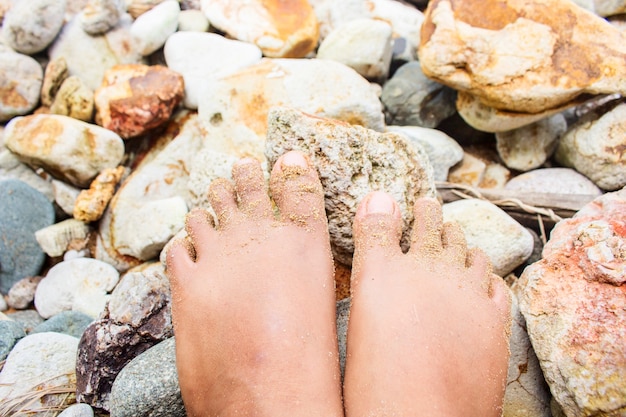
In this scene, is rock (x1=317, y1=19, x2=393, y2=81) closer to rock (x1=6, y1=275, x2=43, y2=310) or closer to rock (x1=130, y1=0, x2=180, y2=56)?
rock (x1=130, y1=0, x2=180, y2=56)

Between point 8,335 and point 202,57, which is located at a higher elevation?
point 202,57

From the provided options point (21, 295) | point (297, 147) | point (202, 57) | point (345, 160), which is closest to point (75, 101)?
point (202, 57)

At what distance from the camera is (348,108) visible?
6.85 feet

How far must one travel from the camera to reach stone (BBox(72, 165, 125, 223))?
2.33 meters

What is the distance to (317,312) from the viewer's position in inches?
56.0

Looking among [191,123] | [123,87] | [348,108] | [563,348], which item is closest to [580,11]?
[348,108]

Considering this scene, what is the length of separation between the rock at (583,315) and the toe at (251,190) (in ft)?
2.87

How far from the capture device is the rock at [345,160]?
4.97ft

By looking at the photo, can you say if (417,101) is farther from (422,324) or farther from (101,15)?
(101,15)

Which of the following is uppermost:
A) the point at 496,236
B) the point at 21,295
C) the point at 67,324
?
the point at 496,236

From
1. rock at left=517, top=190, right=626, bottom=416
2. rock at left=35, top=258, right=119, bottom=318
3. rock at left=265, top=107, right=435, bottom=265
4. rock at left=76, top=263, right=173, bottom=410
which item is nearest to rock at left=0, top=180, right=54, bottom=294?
rock at left=35, top=258, right=119, bottom=318

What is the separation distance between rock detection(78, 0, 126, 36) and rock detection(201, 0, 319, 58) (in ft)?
1.81

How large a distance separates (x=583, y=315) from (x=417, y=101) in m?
1.42

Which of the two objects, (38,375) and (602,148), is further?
(602,148)
